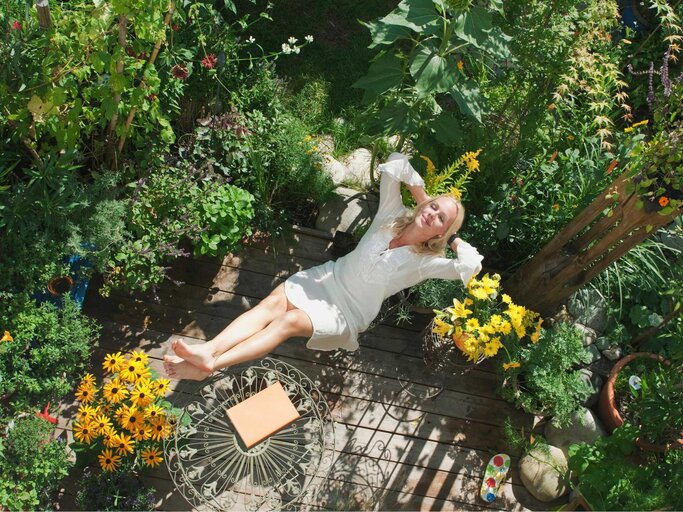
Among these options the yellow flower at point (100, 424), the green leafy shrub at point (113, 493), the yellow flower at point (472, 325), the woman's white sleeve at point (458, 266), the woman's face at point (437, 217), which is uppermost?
the woman's face at point (437, 217)

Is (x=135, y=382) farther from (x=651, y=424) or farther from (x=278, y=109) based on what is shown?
(x=651, y=424)

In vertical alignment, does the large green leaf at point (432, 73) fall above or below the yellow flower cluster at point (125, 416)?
above

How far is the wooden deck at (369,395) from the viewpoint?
3246 millimetres

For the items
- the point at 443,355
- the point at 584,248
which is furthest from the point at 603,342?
the point at 443,355

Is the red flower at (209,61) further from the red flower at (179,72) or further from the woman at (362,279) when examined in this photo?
the woman at (362,279)

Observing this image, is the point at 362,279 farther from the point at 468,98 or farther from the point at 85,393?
the point at 85,393

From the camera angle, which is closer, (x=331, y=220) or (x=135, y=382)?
(x=135, y=382)

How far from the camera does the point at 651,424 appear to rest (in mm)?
3043

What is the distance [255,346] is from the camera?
287 cm

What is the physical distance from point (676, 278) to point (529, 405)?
3.46ft

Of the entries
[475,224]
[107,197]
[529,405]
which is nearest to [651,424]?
[529,405]

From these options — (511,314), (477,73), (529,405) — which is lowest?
(529,405)

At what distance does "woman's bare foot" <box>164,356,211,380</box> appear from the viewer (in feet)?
9.22

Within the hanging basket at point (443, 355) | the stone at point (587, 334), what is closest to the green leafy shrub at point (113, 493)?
the hanging basket at point (443, 355)
